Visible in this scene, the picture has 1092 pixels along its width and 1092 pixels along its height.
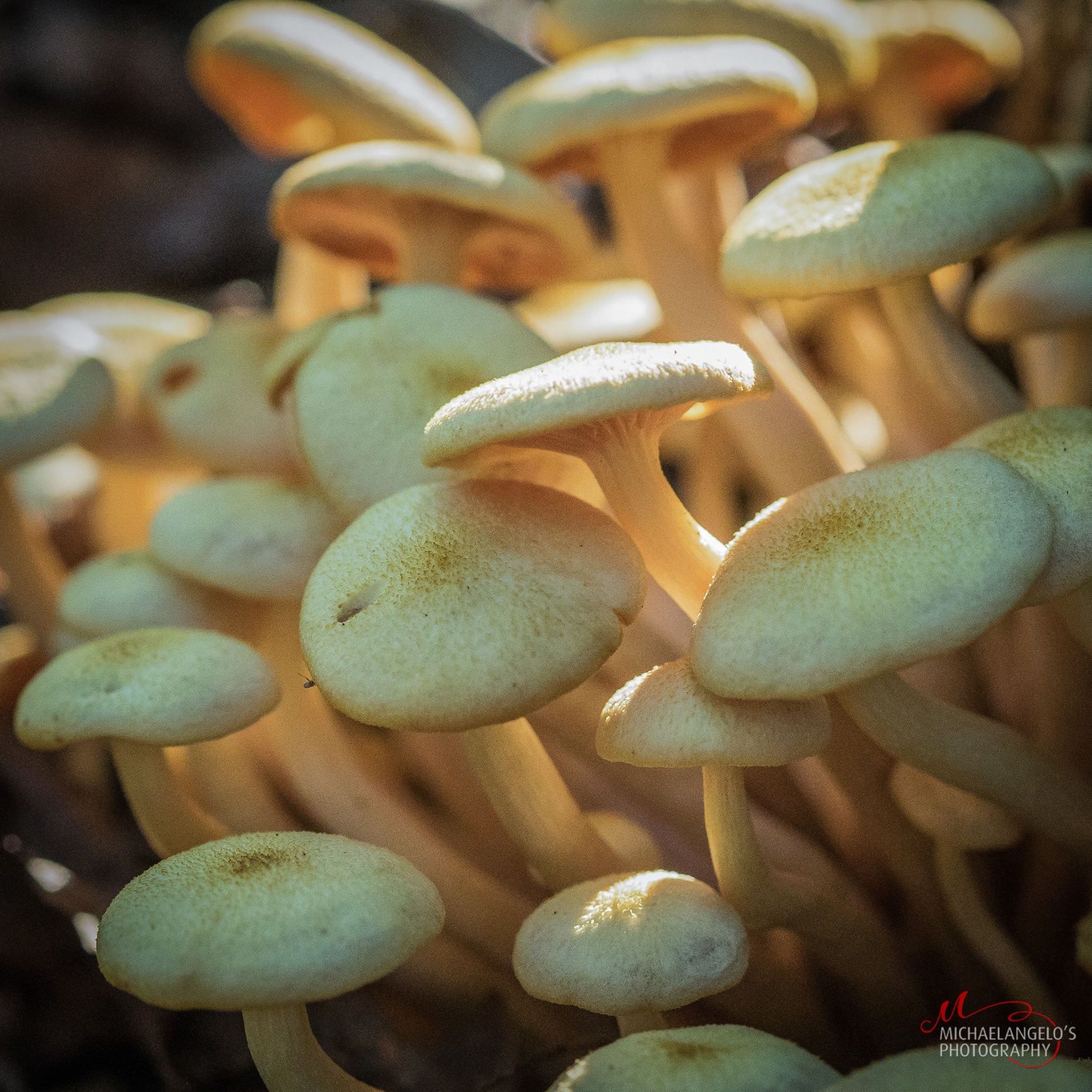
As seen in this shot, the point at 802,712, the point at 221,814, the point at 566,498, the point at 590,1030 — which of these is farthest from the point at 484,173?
the point at 590,1030

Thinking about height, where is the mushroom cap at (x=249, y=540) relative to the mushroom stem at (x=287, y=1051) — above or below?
above

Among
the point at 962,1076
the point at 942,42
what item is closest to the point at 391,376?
→ the point at 962,1076

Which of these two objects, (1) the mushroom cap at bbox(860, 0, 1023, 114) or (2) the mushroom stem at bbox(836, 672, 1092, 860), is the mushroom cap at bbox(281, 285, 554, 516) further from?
(1) the mushroom cap at bbox(860, 0, 1023, 114)

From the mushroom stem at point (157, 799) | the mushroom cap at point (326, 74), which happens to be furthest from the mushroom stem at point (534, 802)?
the mushroom cap at point (326, 74)

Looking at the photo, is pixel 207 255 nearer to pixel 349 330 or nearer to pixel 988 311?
pixel 349 330

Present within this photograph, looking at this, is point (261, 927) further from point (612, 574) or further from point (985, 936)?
point (985, 936)

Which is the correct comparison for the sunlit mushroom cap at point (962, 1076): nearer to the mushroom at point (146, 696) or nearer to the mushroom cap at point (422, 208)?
the mushroom at point (146, 696)

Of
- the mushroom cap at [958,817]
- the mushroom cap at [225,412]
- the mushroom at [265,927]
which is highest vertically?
the mushroom cap at [225,412]

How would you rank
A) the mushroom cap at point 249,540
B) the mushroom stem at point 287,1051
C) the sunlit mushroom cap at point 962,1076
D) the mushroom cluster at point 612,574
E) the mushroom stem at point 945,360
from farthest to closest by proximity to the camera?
the mushroom stem at point 945,360
the mushroom cap at point 249,540
the mushroom stem at point 287,1051
the mushroom cluster at point 612,574
the sunlit mushroom cap at point 962,1076
